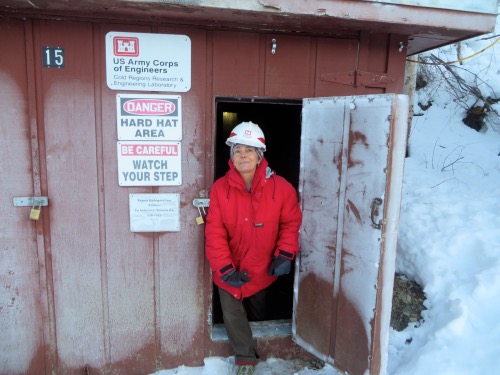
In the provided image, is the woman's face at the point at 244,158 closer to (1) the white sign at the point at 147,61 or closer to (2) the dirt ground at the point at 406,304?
(1) the white sign at the point at 147,61

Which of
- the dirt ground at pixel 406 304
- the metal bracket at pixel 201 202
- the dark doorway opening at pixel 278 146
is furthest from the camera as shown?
the dark doorway opening at pixel 278 146

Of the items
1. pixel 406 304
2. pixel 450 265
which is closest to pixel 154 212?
pixel 406 304

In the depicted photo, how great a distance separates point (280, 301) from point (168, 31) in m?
3.11

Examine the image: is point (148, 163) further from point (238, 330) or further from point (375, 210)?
point (375, 210)

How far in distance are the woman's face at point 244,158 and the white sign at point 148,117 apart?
0.49 meters

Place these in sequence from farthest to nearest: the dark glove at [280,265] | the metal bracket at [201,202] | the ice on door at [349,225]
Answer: the metal bracket at [201,202]
the dark glove at [280,265]
the ice on door at [349,225]

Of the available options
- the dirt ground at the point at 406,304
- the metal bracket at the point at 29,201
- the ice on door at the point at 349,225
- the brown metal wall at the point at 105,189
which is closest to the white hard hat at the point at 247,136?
the brown metal wall at the point at 105,189

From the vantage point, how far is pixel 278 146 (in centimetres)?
532

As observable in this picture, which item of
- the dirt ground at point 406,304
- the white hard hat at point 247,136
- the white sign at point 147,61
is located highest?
the white sign at point 147,61

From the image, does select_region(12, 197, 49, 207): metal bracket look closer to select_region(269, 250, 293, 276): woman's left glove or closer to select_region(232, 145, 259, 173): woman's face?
select_region(232, 145, 259, 173): woman's face

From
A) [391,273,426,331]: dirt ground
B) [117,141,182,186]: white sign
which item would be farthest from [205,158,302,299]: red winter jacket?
[391,273,426,331]: dirt ground

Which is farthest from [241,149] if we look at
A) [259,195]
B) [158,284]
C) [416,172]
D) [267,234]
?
[416,172]

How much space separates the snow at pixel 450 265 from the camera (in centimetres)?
276

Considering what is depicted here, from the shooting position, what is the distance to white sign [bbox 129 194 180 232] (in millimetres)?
2732
